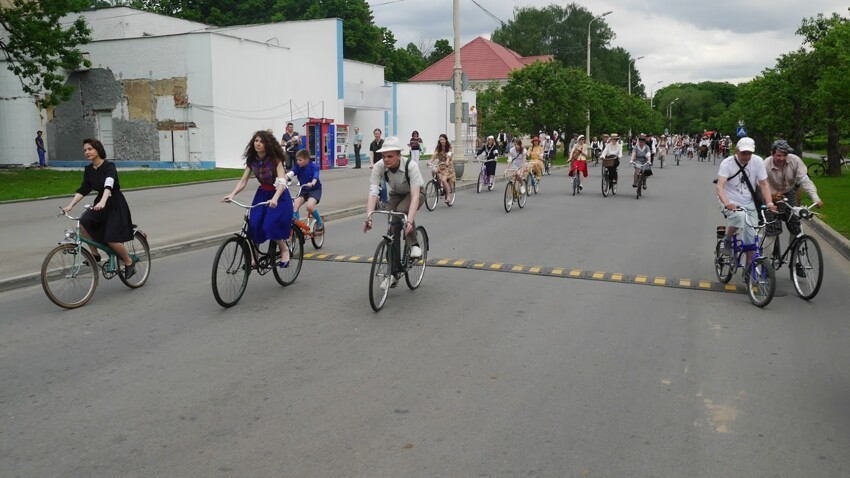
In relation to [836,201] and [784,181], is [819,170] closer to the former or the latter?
[836,201]

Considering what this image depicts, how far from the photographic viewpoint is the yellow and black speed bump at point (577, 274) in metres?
9.18

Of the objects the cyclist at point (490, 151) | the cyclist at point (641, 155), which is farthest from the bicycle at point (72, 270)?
the cyclist at point (641, 155)

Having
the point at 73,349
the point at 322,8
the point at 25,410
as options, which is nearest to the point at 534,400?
the point at 25,410

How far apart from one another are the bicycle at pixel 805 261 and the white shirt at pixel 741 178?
40cm

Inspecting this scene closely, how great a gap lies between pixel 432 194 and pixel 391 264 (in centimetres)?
1114

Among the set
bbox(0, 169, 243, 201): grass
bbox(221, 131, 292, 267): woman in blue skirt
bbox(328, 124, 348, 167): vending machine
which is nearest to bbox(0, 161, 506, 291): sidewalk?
bbox(0, 169, 243, 201): grass

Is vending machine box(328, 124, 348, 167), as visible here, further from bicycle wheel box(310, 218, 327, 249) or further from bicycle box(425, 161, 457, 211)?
bicycle wheel box(310, 218, 327, 249)

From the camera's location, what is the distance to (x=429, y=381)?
218 inches

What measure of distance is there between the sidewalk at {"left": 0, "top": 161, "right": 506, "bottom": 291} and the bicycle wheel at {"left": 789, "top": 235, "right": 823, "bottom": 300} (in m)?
8.50

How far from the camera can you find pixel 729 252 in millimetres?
8883

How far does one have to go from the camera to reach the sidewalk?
11008 millimetres

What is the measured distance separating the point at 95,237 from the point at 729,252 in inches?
275

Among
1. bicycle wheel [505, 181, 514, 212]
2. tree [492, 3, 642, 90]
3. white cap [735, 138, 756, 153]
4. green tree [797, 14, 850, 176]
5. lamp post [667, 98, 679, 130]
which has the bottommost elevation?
bicycle wheel [505, 181, 514, 212]

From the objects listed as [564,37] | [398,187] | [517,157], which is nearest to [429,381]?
[398,187]
